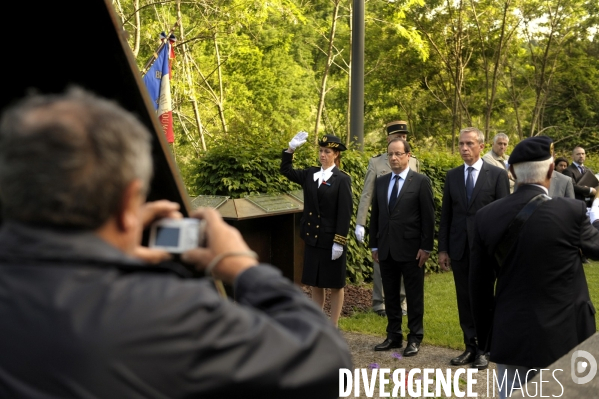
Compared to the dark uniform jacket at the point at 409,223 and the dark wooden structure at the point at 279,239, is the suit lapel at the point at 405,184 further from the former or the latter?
the dark wooden structure at the point at 279,239

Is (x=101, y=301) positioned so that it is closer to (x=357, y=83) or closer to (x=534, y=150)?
(x=534, y=150)

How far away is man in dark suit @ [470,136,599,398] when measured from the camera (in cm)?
405

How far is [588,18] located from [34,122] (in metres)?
32.8

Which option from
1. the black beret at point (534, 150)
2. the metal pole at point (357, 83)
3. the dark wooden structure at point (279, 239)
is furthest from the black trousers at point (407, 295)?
the metal pole at point (357, 83)

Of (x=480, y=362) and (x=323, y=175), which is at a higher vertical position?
(x=323, y=175)

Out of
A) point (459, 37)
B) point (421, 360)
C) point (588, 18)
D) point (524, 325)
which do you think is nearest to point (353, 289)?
point (421, 360)

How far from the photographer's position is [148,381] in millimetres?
1194

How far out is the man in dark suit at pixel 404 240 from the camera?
743 cm

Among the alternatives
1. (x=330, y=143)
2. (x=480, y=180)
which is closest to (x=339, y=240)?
(x=330, y=143)

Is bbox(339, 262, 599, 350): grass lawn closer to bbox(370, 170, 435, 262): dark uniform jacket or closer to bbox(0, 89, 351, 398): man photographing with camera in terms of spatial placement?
bbox(370, 170, 435, 262): dark uniform jacket

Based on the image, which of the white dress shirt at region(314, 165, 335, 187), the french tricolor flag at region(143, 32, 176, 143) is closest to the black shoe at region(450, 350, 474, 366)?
the white dress shirt at region(314, 165, 335, 187)

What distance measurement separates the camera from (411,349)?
729cm

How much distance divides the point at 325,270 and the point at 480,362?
72.6 inches

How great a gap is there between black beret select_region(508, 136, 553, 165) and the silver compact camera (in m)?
3.10
